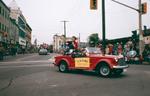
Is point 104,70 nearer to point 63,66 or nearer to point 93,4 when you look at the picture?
point 63,66

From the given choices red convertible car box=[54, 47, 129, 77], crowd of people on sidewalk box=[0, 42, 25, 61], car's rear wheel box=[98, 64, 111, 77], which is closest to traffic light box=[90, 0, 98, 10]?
red convertible car box=[54, 47, 129, 77]

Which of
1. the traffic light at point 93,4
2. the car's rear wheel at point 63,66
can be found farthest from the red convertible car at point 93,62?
the traffic light at point 93,4

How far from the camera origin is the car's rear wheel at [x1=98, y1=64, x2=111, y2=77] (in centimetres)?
1368


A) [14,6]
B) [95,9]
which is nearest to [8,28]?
[14,6]

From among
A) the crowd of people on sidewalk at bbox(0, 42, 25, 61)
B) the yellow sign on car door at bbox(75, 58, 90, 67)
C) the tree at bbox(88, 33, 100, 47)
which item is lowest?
the yellow sign on car door at bbox(75, 58, 90, 67)

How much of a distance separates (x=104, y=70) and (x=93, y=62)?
832 millimetres

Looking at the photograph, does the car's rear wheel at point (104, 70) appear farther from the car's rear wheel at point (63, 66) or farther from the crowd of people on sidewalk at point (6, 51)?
the crowd of people on sidewalk at point (6, 51)

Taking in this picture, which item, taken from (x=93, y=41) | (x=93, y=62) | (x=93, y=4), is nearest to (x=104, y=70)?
(x=93, y=62)

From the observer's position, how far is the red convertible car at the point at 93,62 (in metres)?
13.6

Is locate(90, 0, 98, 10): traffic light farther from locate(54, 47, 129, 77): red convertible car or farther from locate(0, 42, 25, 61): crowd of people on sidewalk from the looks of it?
locate(0, 42, 25, 61): crowd of people on sidewalk

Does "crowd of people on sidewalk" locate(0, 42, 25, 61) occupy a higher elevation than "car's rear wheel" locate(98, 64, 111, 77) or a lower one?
higher

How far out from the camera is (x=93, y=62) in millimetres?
14383

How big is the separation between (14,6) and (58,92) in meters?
97.3

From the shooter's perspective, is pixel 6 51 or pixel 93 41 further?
pixel 6 51
